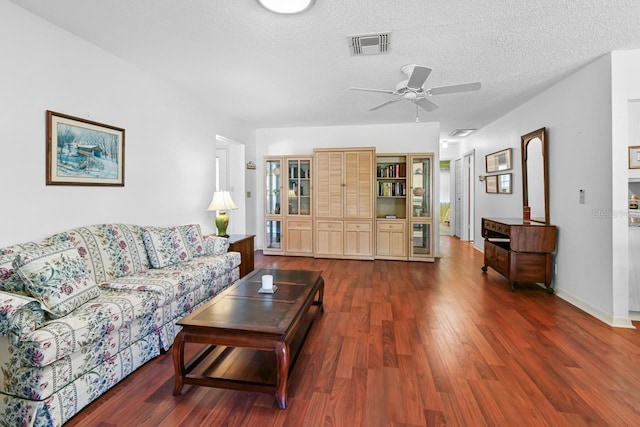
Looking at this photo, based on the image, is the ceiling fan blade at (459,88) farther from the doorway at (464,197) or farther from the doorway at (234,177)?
the doorway at (464,197)

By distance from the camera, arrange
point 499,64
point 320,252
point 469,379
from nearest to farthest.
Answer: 1. point 469,379
2. point 499,64
3. point 320,252

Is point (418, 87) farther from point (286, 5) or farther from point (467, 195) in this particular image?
point (467, 195)

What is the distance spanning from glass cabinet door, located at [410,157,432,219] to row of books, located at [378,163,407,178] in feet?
0.55

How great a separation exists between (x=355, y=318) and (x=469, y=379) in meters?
1.17

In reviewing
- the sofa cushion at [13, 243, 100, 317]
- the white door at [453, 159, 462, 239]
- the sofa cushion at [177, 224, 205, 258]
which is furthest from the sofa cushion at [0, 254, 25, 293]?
the white door at [453, 159, 462, 239]

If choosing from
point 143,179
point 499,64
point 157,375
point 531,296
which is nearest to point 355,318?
point 157,375

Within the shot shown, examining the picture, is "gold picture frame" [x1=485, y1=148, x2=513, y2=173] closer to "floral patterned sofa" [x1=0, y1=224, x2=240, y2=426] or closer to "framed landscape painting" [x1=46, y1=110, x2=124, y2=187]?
"floral patterned sofa" [x1=0, y1=224, x2=240, y2=426]

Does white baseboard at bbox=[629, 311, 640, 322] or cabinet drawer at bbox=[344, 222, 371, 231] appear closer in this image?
white baseboard at bbox=[629, 311, 640, 322]

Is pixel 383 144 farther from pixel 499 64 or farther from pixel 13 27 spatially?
pixel 13 27

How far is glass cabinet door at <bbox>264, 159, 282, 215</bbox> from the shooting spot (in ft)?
19.8

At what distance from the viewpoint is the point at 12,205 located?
2.21 m

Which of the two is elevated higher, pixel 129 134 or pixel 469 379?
pixel 129 134

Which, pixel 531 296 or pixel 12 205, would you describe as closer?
pixel 12 205

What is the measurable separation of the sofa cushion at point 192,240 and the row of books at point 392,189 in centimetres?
331
